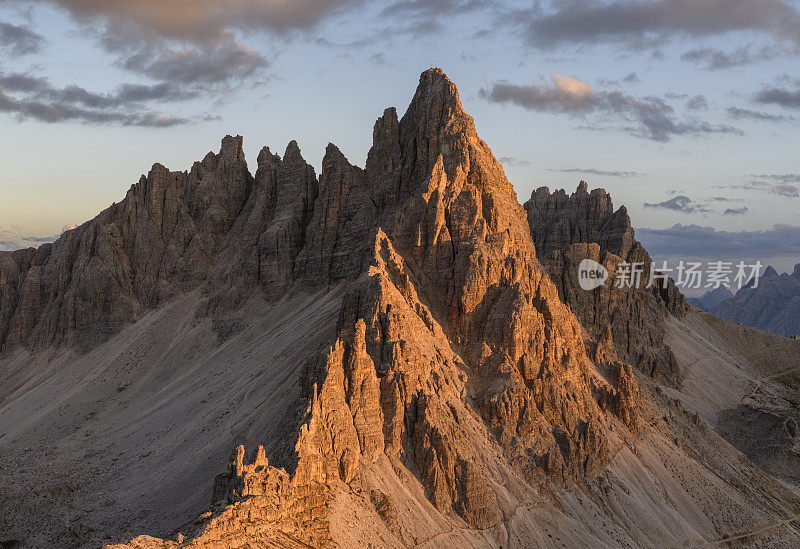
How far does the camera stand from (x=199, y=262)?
501 feet

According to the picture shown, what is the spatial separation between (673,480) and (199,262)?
95.3 meters

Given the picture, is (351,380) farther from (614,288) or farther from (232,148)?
(614,288)

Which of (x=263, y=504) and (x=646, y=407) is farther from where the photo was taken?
(x=646, y=407)

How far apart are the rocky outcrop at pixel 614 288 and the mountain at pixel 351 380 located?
33.7 inches

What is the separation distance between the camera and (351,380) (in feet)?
266

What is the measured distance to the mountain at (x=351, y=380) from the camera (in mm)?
78688

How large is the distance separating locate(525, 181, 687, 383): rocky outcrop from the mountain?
0.86 m

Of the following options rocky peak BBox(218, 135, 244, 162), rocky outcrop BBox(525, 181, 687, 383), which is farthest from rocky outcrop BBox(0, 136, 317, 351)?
rocky outcrop BBox(525, 181, 687, 383)

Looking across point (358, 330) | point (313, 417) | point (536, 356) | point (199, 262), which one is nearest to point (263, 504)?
point (313, 417)

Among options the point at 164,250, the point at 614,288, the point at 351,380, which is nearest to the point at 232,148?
the point at 164,250

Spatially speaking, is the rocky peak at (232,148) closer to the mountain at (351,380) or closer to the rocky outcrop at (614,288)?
the mountain at (351,380)

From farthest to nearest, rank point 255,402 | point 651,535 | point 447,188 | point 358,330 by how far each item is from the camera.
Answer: point 447,188
point 255,402
point 651,535
point 358,330

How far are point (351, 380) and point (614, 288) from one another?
99.8 m

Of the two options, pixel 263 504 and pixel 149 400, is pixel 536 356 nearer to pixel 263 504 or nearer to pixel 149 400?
pixel 263 504
